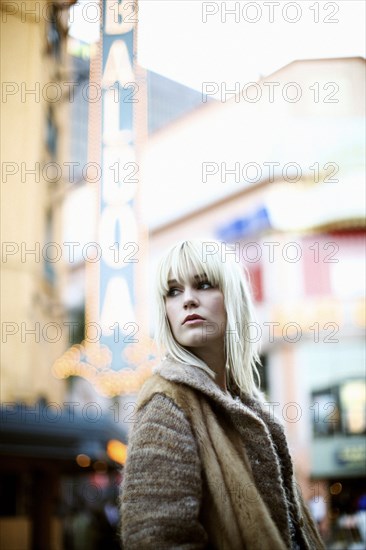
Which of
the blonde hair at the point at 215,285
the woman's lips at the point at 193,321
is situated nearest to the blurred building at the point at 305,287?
the blonde hair at the point at 215,285

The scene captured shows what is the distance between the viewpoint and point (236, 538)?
1.30 metres

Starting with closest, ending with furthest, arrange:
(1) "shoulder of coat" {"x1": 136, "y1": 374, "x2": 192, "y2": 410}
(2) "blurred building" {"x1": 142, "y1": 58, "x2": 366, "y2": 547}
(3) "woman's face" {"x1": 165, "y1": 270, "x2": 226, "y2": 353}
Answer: (1) "shoulder of coat" {"x1": 136, "y1": 374, "x2": 192, "y2": 410} → (3) "woman's face" {"x1": 165, "y1": 270, "x2": 226, "y2": 353} → (2) "blurred building" {"x1": 142, "y1": 58, "x2": 366, "y2": 547}

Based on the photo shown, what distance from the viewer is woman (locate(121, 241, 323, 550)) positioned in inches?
49.5

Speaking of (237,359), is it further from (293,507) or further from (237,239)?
(237,239)

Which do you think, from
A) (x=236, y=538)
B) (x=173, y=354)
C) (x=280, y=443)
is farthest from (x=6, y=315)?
(x=236, y=538)

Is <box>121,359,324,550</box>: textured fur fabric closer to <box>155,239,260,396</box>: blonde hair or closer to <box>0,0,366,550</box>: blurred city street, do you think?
<box>155,239,260,396</box>: blonde hair

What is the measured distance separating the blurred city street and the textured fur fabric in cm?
26

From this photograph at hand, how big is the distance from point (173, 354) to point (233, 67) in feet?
4.71

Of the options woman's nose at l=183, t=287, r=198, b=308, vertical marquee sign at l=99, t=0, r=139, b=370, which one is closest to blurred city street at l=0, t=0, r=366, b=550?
vertical marquee sign at l=99, t=0, r=139, b=370

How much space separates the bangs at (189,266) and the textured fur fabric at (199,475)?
0.22 meters

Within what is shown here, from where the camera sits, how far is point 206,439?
4.51ft

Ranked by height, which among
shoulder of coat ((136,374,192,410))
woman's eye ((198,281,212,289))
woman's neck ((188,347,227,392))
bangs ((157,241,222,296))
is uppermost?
bangs ((157,241,222,296))

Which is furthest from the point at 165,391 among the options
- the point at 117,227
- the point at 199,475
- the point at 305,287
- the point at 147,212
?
the point at 305,287

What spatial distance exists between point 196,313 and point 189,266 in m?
0.12
